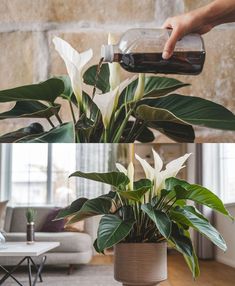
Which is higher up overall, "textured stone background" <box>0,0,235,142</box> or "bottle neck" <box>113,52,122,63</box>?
"textured stone background" <box>0,0,235,142</box>

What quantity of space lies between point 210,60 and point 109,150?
13.6 inches

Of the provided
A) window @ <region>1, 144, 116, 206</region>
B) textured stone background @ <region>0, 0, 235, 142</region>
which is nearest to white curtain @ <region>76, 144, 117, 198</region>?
window @ <region>1, 144, 116, 206</region>

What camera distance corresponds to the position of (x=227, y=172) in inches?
42.8

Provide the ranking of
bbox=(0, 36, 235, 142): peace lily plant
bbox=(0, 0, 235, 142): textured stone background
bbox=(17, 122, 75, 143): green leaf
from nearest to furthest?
bbox=(17, 122, 75, 143): green leaf → bbox=(0, 36, 235, 142): peace lily plant → bbox=(0, 0, 235, 142): textured stone background

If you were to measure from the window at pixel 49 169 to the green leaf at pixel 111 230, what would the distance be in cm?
11

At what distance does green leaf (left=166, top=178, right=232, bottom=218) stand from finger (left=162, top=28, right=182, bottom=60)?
0.80 feet

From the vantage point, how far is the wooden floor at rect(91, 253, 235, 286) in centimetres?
101

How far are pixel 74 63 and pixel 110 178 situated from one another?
0.24 m

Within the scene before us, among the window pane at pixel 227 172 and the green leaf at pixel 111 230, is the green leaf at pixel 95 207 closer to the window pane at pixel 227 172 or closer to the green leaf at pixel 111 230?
the green leaf at pixel 111 230

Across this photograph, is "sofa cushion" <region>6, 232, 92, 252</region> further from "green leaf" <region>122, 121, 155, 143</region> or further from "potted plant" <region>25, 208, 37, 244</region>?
"green leaf" <region>122, 121, 155, 143</region>

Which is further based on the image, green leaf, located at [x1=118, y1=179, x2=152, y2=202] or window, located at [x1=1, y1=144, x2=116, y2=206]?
window, located at [x1=1, y1=144, x2=116, y2=206]

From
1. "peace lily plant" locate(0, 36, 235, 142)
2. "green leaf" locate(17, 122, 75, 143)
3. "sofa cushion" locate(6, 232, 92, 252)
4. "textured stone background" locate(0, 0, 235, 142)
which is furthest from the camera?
"textured stone background" locate(0, 0, 235, 142)

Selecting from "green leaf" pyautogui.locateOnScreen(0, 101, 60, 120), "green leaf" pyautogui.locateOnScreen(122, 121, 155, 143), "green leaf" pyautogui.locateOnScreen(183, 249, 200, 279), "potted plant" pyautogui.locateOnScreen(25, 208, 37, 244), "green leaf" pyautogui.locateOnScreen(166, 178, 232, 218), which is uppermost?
"green leaf" pyautogui.locateOnScreen(0, 101, 60, 120)

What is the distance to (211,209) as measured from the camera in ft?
3.25
